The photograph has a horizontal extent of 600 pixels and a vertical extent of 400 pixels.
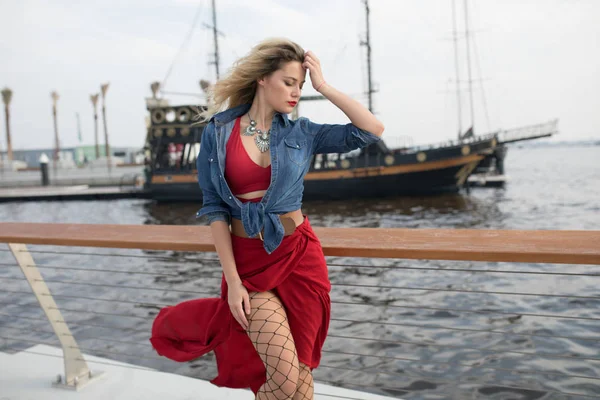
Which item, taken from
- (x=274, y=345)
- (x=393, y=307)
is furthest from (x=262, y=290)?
(x=393, y=307)

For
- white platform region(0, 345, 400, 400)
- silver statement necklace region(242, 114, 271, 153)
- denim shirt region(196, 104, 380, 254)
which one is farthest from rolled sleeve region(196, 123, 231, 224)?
white platform region(0, 345, 400, 400)

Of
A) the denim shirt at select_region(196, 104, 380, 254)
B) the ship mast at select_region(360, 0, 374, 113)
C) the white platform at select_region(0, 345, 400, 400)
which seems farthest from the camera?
the ship mast at select_region(360, 0, 374, 113)

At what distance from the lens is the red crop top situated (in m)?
1.47

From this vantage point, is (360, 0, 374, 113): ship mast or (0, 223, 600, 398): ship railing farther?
(360, 0, 374, 113): ship mast

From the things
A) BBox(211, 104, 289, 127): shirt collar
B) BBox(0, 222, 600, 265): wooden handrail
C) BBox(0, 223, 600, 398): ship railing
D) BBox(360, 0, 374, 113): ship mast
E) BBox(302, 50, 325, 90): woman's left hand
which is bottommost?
BBox(0, 223, 600, 398): ship railing

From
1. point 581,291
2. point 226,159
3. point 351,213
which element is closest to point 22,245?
point 226,159

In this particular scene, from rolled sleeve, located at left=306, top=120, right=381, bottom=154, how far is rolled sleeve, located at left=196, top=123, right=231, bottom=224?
1.00ft

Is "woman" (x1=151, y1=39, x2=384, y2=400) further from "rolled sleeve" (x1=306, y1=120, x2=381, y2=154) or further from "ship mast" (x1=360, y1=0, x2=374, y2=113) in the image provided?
"ship mast" (x1=360, y1=0, x2=374, y2=113)

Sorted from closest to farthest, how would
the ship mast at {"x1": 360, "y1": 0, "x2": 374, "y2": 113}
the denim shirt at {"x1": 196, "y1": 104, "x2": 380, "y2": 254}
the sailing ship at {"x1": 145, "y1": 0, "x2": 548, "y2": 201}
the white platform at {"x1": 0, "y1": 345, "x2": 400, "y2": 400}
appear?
1. the denim shirt at {"x1": 196, "y1": 104, "x2": 380, "y2": 254}
2. the white platform at {"x1": 0, "y1": 345, "x2": 400, "y2": 400}
3. the sailing ship at {"x1": 145, "y1": 0, "x2": 548, "y2": 201}
4. the ship mast at {"x1": 360, "y1": 0, "x2": 374, "y2": 113}

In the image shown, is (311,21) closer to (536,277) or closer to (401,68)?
(401,68)

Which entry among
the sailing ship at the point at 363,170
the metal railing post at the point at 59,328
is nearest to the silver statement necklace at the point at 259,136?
the metal railing post at the point at 59,328

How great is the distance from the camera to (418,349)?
5359mm

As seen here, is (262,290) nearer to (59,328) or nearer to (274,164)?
(274,164)

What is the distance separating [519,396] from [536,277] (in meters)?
4.65
